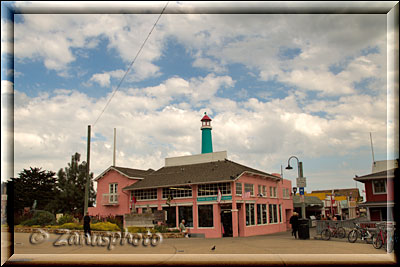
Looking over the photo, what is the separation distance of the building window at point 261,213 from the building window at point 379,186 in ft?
29.8

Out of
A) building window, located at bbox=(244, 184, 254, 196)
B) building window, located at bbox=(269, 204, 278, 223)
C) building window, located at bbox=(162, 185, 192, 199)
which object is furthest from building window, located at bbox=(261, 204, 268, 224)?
building window, located at bbox=(162, 185, 192, 199)

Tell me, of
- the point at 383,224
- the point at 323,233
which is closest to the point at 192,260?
the point at 383,224

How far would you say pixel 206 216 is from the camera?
30.0 meters

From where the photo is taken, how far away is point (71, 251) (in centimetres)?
1545

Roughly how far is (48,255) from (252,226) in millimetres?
19869

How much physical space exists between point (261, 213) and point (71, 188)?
1040 inches

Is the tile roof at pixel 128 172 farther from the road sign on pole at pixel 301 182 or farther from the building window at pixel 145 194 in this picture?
the road sign on pole at pixel 301 182

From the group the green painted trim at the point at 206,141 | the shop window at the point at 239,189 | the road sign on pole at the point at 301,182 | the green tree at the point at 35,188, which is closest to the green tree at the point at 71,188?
the green tree at the point at 35,188

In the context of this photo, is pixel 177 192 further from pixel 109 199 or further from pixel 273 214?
pixel 273 214

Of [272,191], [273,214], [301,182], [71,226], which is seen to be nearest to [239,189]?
[301,182]

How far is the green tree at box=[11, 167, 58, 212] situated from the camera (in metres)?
50.5

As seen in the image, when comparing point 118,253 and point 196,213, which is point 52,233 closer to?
point 196,213

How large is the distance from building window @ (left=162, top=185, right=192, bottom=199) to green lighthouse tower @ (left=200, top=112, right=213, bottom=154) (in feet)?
39.6

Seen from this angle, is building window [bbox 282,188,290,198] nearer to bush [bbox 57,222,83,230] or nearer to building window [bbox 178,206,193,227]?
building window [bbox 178,206,193,227]
